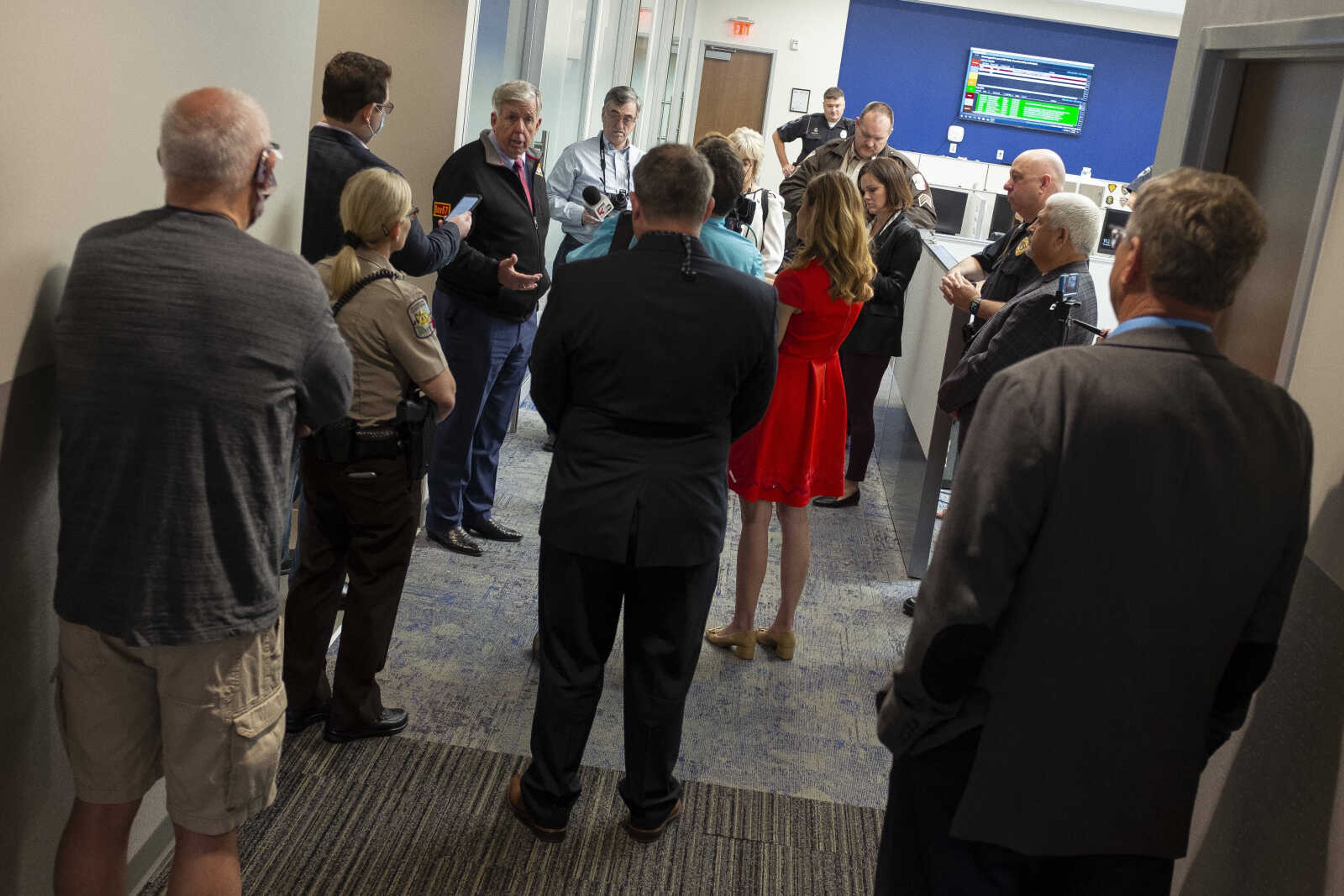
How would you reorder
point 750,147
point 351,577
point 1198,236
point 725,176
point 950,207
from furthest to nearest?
1. point 950,207
2. point 750,147
3. point 725,176
4. point 351,577
5. point 1198,236

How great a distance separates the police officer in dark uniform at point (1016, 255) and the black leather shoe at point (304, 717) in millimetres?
2267

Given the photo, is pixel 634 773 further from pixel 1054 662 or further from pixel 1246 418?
pixel 1246 418

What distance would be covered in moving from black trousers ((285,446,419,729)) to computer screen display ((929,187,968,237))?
8418mm

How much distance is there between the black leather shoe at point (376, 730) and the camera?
2719 mm

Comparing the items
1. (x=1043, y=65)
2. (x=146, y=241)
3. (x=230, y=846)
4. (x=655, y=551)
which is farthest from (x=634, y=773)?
(x=1043, y=65)

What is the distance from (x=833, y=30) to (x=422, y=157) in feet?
35.7

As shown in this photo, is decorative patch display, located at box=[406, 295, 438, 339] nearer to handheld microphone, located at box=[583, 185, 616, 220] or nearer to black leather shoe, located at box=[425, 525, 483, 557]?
handheld microphone, located at box=[583, 185, 616, 220]

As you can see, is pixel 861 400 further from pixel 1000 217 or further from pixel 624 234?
pixel 1000 217

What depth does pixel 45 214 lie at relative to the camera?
154 cm

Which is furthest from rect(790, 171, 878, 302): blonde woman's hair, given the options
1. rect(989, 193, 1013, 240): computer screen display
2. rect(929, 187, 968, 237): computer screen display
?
rect(929, 187, 968, 237): computer screen display

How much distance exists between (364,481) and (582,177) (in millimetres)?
2707

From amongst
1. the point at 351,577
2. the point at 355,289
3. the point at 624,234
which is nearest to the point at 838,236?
the point at 624,234

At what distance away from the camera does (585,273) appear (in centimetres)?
214

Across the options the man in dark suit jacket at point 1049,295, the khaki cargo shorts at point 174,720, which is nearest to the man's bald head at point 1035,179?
the man in dark suit jacket at point 1049,295
